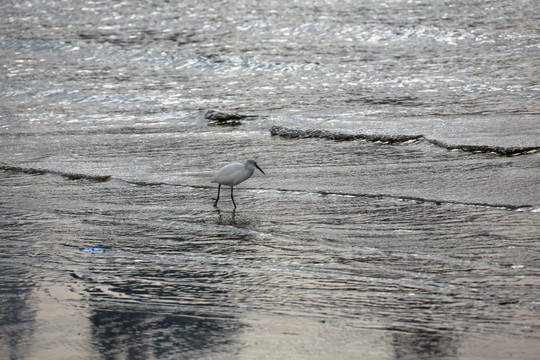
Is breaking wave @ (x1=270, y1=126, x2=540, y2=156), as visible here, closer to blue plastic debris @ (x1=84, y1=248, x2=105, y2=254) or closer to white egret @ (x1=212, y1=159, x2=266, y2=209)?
white egret @ (x1=212, y1=159, x2=266, y2=209)

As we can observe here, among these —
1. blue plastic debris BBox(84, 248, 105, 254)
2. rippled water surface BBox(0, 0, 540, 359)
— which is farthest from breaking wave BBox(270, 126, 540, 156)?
blue plastic debris BBox(84, 248, 105, 254)

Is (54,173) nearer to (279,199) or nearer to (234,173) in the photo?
(234,173)

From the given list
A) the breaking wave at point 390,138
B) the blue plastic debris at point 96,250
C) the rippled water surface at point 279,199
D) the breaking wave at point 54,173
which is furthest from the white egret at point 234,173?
the breaking wave at point 390,138

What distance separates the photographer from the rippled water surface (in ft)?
15.9

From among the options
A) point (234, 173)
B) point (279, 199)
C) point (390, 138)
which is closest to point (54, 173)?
point (234, 173)

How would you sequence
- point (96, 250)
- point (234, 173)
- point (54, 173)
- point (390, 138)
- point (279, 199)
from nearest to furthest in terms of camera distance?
point (96, 250) → point (234, 173) → point (279, 199) → point (54, 173) → point (390, 138)

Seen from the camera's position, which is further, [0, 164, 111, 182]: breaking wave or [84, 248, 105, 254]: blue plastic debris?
[0, 164, 111, 182]: breaking wave

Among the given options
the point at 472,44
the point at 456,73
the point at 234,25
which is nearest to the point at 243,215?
the point at 456,73

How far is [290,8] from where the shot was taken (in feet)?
72.7

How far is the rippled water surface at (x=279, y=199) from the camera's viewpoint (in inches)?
191

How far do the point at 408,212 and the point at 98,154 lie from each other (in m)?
4.66

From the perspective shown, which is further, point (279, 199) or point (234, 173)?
point (279, 199)

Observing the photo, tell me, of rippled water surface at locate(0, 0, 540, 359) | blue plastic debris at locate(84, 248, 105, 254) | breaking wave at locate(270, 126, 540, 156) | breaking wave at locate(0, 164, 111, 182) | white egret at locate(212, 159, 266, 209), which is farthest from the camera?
breaking wave at locate(270, 126, 540, 156)

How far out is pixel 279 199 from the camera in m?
7.82
